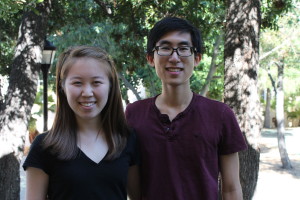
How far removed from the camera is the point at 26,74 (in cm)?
635

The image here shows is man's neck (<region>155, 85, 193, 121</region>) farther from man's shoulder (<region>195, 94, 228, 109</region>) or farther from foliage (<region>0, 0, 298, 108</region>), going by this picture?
foliage (<region>0, 0, 298, 108</region>)

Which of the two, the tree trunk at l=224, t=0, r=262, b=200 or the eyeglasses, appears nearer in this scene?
the eyeglasses

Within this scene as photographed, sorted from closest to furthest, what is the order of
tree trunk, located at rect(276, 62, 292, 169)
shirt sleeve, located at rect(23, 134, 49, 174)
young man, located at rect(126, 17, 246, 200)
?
shirt sleeve, located at rect(23, 134, 49, 174) < young man, located at rect(126, 17, 246, 200) < tree trunk, located at rect(276, 62, 292, 169)

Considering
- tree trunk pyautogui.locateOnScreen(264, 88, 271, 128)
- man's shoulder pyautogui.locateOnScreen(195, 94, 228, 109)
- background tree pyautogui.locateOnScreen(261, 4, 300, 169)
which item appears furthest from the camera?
tree trunk pyautogui.locateOnScreen(264, 88, 271, 128)

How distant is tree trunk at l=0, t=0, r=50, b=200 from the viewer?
6160 mm

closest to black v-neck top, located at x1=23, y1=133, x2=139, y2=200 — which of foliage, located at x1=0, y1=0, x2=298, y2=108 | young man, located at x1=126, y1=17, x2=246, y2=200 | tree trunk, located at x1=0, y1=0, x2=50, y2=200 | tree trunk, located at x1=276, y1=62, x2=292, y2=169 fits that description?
young man, located at x1=126, y1=17, x2=246, y2=200

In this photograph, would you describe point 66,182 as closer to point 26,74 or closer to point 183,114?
point 183,114

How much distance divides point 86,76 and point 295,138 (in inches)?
1168

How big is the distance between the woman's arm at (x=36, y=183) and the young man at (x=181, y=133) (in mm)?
504

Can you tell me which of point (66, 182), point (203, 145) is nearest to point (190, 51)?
point (203, 145)

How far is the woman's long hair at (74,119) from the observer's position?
202 centimetres

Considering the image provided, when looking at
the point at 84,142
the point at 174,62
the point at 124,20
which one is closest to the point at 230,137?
the point at 174,62

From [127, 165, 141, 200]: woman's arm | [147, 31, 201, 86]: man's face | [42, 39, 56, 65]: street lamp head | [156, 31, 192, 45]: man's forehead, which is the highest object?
[42, 39, 56, 65]: street lamp head

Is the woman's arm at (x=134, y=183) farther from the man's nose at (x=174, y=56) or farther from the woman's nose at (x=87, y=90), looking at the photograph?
the man's nose at (x=174, y=56)
